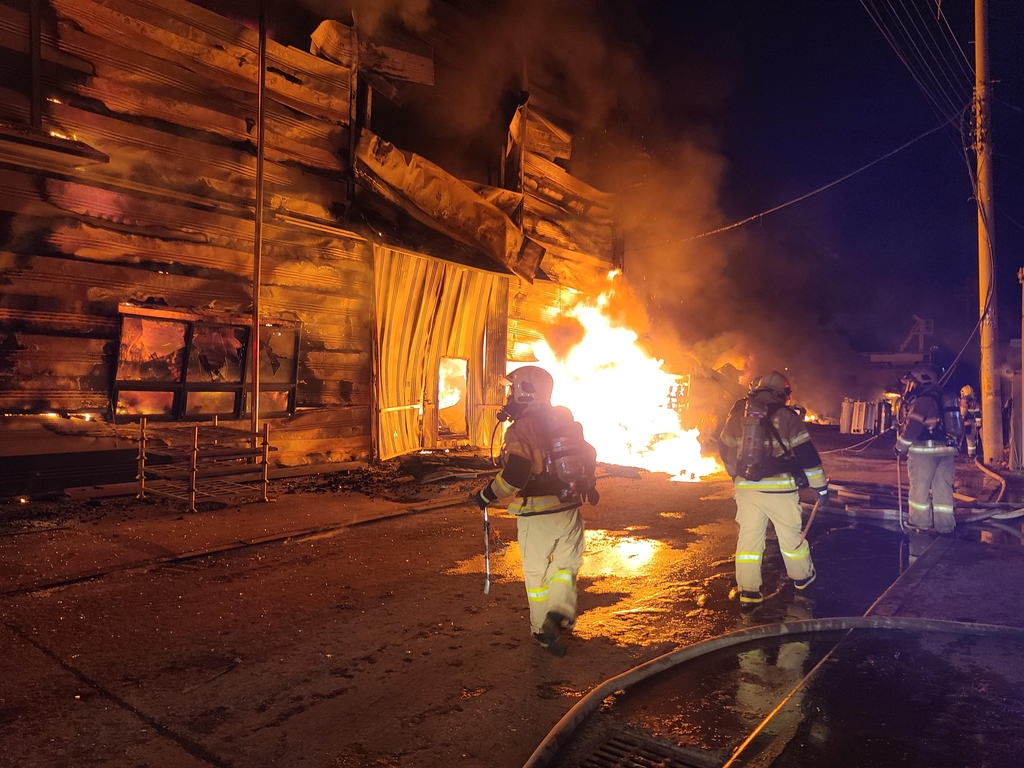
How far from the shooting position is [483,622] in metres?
4.55

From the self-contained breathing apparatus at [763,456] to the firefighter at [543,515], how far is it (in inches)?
58.9

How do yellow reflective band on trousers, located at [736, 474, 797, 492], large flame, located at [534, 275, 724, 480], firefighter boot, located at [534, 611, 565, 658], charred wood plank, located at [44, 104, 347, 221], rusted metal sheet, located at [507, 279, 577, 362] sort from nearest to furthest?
firefighter boot, located at [534, 611, 565, 658]
yellow reflective band on trousers, located at [736, 474, 797, 492]
charred wood plank, located at [44, 104, 347, 221]
rusted metal sheet, located at [507, 279, 577, 362]
large flame, located at [534, 275, 724, 480]

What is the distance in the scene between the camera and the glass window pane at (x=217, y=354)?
860 centimetres

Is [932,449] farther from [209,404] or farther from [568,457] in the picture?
[209,404]

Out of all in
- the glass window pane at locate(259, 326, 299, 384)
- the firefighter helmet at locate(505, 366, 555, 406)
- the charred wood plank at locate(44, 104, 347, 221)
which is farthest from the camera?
the glass window pane at locate(259, 326, 299, 384)

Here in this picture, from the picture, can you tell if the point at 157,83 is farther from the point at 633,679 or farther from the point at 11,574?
the point at 633,679

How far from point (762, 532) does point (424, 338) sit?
25.8 feet

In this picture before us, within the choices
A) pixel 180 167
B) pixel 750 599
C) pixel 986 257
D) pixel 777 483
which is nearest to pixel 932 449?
pixel 777 483

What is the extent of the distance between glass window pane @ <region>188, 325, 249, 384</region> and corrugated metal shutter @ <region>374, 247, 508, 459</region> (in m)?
2.28

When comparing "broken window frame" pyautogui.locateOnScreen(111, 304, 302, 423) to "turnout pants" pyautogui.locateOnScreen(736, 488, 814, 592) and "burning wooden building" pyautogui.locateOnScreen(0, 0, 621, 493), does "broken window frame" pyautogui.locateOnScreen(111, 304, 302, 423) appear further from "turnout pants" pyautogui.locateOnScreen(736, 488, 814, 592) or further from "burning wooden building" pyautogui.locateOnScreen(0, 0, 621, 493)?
"turnout pants" pyautogui.locateOnScreen(736, 488, 814, 592)

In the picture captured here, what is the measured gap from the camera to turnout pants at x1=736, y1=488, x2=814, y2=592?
494 centimetres

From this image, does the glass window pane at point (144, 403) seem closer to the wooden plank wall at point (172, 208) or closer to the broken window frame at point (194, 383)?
the broken window frame at point (194, 383)

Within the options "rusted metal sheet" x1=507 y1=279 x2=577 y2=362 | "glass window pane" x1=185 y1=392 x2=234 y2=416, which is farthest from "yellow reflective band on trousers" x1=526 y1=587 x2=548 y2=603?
"rusted metal sheet" x1=507 y1=279 x2=577 y2=362

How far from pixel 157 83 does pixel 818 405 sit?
3038 cm
